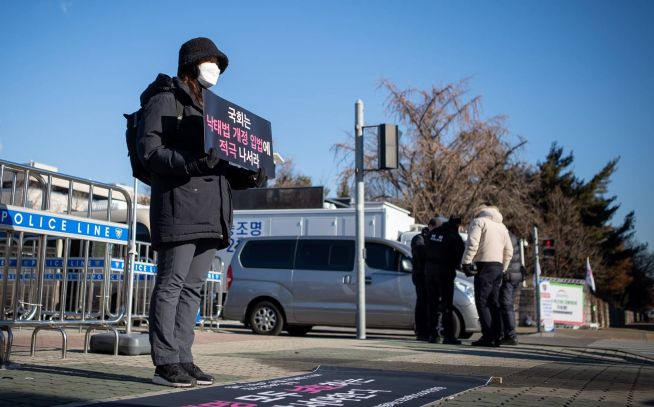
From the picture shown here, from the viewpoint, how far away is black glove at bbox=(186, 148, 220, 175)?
4125 mm

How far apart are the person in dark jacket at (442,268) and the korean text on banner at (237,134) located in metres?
6.23

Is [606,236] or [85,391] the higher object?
[606,236]

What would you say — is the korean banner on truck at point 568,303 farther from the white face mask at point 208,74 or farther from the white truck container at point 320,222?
the white face mask at point 208,74

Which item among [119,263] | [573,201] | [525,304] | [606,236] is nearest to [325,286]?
[119,263]

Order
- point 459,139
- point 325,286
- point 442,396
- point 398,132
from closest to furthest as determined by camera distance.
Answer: point 442,396
point 398,132
point 325,286
point 459,139

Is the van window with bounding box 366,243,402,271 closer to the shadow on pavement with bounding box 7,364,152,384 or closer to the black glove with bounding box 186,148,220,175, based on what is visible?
the shadow on pavement with bounding box 7,364,152,384

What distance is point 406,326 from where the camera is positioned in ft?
41.8

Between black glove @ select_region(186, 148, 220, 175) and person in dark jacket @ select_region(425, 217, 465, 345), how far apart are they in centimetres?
712

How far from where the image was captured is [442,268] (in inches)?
424

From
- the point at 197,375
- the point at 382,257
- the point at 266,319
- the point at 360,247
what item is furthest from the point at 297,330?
the point at 197,375

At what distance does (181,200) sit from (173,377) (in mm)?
1045

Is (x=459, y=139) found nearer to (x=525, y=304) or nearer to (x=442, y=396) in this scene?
(x=525, y=304)

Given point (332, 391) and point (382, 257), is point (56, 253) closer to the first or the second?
point (332, 391)

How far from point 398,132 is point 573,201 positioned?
42856 millimetres
